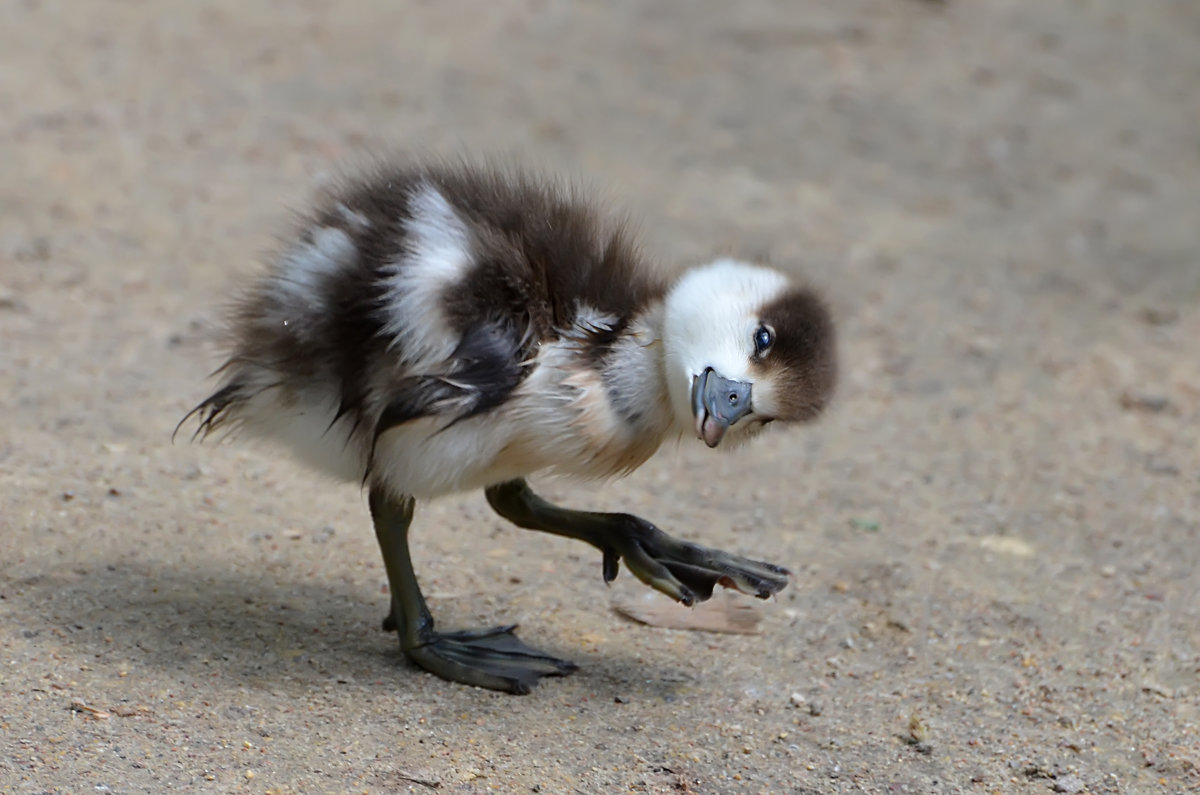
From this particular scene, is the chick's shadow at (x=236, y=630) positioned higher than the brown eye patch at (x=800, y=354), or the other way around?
the brown eye patch at (x=800, y=354)

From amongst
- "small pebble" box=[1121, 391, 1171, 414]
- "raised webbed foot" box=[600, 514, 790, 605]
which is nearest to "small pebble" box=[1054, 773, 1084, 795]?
"raised webbed foot" box=[600, 514, 790, 605]

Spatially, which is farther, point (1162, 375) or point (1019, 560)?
point (1162, 375)

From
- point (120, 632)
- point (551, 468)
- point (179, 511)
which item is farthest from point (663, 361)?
point (179, 511)

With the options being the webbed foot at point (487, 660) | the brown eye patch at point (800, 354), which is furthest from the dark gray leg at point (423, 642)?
the brown eye patch at point (800, 354)

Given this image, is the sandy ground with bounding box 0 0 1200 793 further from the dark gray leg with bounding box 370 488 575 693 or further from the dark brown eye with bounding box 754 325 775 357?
the dark brown eye with bounding box 754 325 775 357

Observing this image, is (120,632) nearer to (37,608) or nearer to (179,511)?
(37,608)

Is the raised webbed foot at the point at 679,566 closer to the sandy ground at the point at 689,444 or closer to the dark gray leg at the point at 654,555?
the dark gray leg at the point at 654,555

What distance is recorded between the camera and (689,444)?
13.0 ft

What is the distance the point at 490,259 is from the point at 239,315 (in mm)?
744

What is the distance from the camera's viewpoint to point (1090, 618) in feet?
14.6

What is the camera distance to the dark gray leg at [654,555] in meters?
3.74

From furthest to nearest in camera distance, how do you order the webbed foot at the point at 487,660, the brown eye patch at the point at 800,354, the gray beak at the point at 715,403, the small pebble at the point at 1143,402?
the small pebble at the point at 1143,402, the webbed foot at the point at 487,660, the brown eye patch at the point at 800,354, the gray beak at the point at 715,403

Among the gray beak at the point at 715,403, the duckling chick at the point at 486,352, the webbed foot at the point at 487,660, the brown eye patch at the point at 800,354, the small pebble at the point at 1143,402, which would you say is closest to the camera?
the gray beak at the point at 715,403

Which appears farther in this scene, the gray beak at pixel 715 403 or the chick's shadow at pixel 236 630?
the chick's shadow at pixel 236 630
